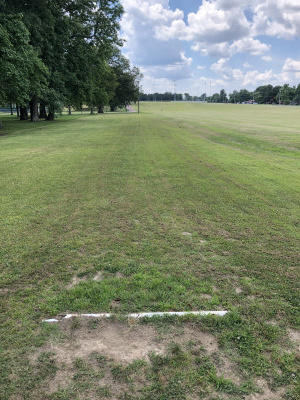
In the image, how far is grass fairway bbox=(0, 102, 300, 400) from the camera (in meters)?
2.19

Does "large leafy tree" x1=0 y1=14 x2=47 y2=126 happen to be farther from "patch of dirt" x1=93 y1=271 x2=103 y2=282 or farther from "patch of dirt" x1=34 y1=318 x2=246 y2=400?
"patch of dirt" x1=34 y1=318 x2=246 y2=400

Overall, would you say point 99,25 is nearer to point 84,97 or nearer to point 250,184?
point 84,97

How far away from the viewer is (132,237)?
461 centimetres

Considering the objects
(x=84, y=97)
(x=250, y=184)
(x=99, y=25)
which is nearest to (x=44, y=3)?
(x=99, y=25)

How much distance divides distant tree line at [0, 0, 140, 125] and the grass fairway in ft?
51.4

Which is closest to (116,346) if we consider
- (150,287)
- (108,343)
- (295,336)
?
(108,343)

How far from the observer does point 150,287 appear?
3.28m

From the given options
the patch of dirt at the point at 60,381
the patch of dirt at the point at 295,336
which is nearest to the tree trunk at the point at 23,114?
the patch of dirt at the point at 60,381

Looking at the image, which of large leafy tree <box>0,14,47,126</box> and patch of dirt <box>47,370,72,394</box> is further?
large leafy tree <box>0,14,47,126</box>

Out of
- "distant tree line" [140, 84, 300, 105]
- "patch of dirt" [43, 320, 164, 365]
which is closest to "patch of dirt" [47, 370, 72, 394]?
"patch of dirt" [43, 320, 164, 365]

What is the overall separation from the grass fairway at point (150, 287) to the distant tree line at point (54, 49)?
15.7m

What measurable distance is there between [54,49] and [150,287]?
98.5 ft

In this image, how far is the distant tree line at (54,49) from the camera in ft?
61.6

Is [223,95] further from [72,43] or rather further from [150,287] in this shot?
[150,287]
